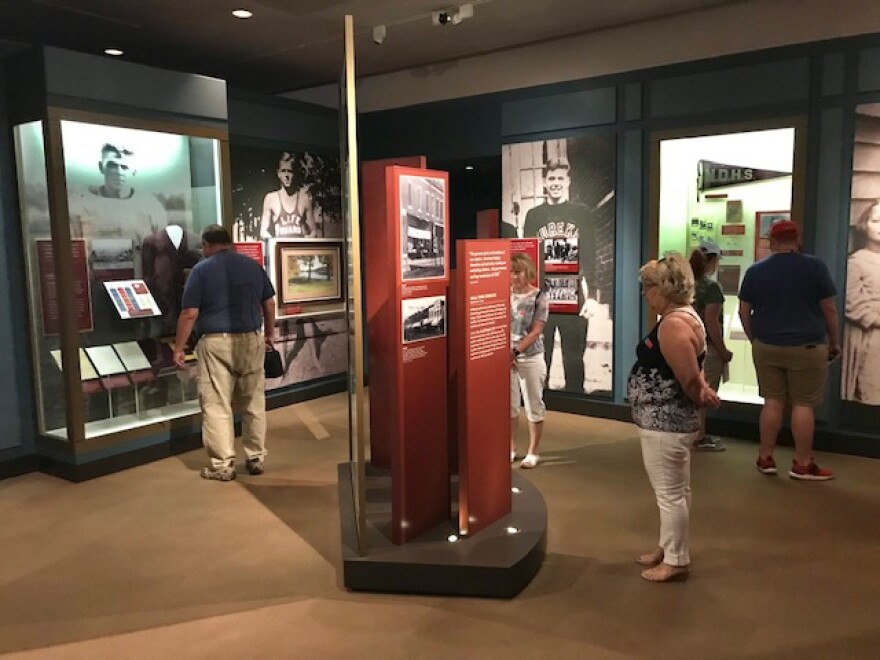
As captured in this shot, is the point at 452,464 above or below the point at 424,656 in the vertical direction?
above

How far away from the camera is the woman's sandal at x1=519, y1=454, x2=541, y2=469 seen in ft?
17.0

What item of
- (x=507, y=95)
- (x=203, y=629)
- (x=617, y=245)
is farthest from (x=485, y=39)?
(x=203, y=629)

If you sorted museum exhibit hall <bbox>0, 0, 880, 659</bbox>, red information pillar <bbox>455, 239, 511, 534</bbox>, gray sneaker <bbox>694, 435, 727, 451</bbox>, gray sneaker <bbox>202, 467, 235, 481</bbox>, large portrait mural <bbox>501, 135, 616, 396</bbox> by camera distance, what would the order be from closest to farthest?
museum exhibit hall <bbox>0, 0, 880, 659</bbox>
red information pillar <bbox>455, 239, 511, 534</bbox>
gray sneaker <bbox>202, 467, 235, 481</bbox>
gray sneaker <bbox>694, 435, 727, 451</bbox>
large portrait mural <bbox>501, 135, 616, 396</bbox>

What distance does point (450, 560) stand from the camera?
333cm

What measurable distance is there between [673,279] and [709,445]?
2857mm

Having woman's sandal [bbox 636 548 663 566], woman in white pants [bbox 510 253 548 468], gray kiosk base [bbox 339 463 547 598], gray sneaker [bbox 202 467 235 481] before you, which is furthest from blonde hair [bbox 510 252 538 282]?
gray sneaker [bbox 202 467 235 481]

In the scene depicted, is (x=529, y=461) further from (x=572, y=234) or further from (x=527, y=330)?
(x=572, y=234)

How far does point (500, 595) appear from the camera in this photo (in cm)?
327

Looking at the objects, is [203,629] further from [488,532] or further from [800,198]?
[800,198]

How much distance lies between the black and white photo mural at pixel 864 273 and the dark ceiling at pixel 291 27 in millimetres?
1566

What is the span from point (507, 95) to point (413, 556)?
16.4ft

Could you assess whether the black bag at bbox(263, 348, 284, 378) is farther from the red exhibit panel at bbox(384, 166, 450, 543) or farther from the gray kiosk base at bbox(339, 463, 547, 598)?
the red exhibit panel at bbox(384, 166, 450, 543)

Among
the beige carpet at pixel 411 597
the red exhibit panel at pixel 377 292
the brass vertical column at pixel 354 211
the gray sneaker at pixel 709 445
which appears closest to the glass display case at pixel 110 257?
the beige carpet at pixel 411 597

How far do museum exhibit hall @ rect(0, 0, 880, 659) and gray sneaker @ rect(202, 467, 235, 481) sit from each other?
0.08 ft
